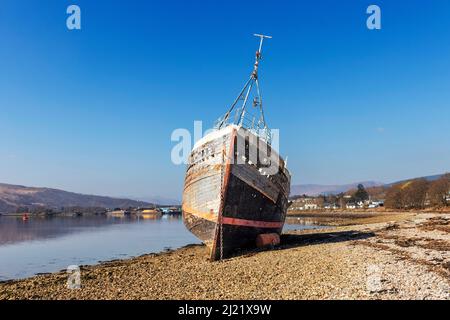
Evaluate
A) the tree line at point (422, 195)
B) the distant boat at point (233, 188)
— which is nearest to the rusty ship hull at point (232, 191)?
the distant boat at point (233, 188)

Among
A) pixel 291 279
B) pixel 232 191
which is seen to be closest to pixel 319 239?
pixel 232 191

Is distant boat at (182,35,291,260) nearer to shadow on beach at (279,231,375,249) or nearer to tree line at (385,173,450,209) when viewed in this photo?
shadow on beach at (279,231,375,249)

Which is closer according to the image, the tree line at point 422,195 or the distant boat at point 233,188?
the distant boat at point 233,188

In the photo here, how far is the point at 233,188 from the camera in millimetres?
18906

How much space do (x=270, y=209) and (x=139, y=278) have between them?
9127 mm

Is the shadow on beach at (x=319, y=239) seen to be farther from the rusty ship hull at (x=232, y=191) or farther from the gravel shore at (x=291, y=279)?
the gravel shore at (x=291, y=279)

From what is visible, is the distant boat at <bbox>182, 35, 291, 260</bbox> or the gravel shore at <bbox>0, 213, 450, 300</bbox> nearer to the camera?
the gravel shore at <bbox>0, 213, 450, 300</bbox>

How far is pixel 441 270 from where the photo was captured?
39.4 ft

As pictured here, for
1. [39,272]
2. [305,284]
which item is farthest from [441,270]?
[39,272]

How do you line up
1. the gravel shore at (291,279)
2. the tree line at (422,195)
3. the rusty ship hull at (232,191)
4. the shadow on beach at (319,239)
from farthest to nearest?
the tree line at (422,195), the shadow on beach at (319,239), the rusty ship hull at (232,191), the gravel shore at (291,279)

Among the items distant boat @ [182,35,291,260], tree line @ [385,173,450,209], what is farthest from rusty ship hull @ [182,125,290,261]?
tree line @ [385,173,450,209]

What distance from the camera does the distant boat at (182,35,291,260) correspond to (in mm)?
18906

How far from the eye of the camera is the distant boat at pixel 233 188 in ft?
62.0
